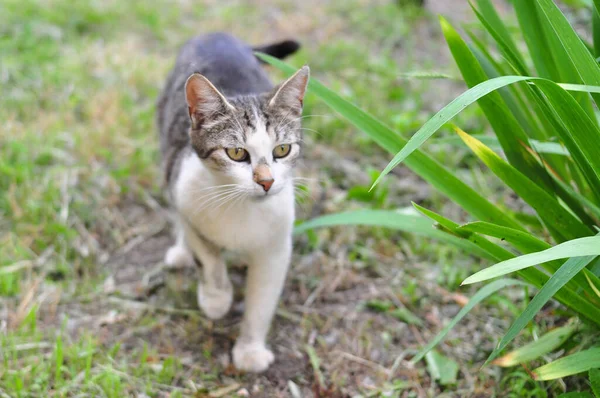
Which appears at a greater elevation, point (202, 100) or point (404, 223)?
point (202, 100)

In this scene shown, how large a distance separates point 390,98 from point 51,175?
1760 mm

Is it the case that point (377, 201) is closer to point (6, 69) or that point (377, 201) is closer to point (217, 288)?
point (217, 288)

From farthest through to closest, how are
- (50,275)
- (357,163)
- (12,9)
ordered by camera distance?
(12,9), (357,163), (50,275)

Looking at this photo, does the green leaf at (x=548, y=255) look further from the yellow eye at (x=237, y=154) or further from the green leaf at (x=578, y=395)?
the yellow eye at (x=237, y=154)

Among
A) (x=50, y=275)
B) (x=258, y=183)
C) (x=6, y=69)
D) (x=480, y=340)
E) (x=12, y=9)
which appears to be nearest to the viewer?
(x=258, y=183)

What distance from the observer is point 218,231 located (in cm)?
211

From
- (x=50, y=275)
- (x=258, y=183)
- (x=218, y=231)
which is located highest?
(x=258, y=183)

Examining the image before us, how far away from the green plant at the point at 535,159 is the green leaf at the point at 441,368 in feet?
1.02

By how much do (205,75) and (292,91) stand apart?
591 millimetres

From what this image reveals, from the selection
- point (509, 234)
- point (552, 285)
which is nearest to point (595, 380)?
point (552, 285)

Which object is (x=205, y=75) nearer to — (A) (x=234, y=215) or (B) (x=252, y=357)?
(A) (x=234, y=215)

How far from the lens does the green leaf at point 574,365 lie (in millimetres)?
1684

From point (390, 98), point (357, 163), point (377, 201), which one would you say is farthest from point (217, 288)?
point (390, 98)

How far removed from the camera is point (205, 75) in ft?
8.09
